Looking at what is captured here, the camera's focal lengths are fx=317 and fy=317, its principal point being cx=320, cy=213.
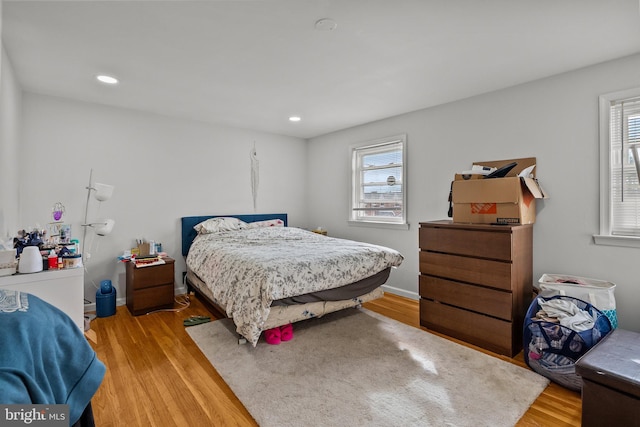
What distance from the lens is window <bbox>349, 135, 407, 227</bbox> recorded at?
13.4ft

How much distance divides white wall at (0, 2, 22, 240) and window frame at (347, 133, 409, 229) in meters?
3.60

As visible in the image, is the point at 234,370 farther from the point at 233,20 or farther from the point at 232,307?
the point at 233,20

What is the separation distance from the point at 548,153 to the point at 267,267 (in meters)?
2.62

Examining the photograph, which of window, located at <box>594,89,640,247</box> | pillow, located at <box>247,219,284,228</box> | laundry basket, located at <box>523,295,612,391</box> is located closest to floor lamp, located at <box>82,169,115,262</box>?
pillow, located at <box>247,219,284,228</box>

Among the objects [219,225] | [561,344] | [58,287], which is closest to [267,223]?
[219,225]

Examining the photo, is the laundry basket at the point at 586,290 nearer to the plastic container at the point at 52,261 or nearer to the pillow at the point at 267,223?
the pillow at the point at 267,223

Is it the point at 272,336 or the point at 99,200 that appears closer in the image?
the point at 272,336

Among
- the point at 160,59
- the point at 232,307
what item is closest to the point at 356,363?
the point at 232,307

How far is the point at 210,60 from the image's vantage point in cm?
244

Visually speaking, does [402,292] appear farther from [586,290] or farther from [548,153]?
[548,153]

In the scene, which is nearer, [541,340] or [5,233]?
[541,340]

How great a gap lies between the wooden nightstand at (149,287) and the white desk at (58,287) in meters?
1.25

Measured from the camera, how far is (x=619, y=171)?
97.5 inches

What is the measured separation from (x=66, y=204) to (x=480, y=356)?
421 cm
